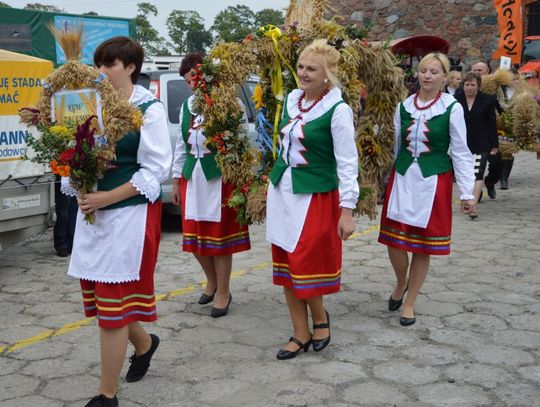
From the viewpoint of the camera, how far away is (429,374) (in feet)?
14.2

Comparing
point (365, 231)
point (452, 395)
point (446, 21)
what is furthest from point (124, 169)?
point (446, 21)

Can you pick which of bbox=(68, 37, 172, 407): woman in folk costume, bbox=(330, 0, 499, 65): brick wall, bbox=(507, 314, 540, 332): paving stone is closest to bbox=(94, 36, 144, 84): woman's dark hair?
bbox=(68, 37, 172, 407): woman in folk costume

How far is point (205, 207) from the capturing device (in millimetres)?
5461

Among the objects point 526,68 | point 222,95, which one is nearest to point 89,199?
Result: point 222,95

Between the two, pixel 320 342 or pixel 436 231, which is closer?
pixel 320 342

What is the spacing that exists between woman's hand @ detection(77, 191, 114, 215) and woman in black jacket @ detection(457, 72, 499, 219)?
6530mm

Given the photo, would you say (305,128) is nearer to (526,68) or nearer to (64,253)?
(64,253)

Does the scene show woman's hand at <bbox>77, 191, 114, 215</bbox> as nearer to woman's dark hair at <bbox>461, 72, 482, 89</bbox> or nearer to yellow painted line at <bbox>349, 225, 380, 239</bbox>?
yellow painted line at <bbox>349, 225, 380, 239</bbox>

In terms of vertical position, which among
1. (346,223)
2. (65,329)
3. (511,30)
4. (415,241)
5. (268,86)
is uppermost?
(511,30)

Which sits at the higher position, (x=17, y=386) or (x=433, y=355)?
(x=433, y=355)

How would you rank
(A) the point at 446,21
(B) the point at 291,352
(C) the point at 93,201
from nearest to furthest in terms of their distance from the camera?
(C) the point at 93,201 → (B) the point at 291,352 → (A) the point at 446,21

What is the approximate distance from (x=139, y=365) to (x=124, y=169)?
3.85ft

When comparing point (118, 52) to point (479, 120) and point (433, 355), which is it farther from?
point (479, 120)

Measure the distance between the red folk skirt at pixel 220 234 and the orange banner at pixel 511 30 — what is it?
44.7 feet
